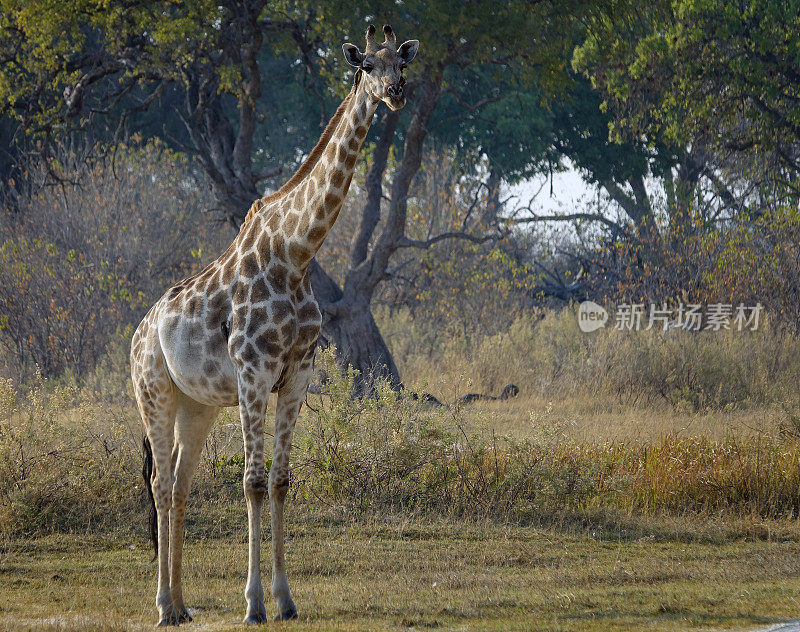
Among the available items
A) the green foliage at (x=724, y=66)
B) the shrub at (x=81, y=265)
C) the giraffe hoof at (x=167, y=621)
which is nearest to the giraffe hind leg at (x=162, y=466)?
the giraffe hoof at (x=167, y=621)

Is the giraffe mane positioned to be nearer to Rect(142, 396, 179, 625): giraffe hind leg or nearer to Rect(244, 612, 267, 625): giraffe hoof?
Rect(142, 396, 179, 625): giraffe hind leg

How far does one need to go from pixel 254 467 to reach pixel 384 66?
8.00 feet

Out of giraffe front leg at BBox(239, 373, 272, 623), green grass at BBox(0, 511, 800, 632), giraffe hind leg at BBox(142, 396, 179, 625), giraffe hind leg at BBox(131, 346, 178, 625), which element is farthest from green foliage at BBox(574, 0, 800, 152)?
giraffe front leg at BBox(239, 373, 272, 623)

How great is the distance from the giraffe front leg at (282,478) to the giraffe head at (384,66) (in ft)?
5.65

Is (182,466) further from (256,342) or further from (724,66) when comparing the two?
(724,66)

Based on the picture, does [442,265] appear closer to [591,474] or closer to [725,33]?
[725,33]

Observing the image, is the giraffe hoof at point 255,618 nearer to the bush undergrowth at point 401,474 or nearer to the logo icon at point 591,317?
the bush undergrowth at point 401,474

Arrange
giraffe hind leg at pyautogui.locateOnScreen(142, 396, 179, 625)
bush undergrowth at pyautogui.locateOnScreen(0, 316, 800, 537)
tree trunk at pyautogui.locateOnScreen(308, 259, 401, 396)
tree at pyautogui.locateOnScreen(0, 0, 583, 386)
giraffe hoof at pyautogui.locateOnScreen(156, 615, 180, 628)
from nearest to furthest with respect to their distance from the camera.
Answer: giraffe hoof at pyautogui.locateOnScreen(156, 615, 180, 628)
giraffe hind leg at pyautogui.locateOnScreen(142, 396, 179, 625)
bush undergrowth at pyautogui.locateOnScreen(0, 316, 800, 537)
tree at pyautogui.locateOnScreen(0, 0, 583, 386)
tree trunk at pyautogui.locateOnScreen(308, 259, 401, 396)

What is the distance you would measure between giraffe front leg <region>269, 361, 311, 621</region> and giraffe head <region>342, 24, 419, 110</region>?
1721mm

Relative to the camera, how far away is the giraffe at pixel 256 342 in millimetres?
5609

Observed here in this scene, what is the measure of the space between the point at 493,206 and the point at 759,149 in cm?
707

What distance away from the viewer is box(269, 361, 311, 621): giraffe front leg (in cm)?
574

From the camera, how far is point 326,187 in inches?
224

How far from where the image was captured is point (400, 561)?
7398mm
